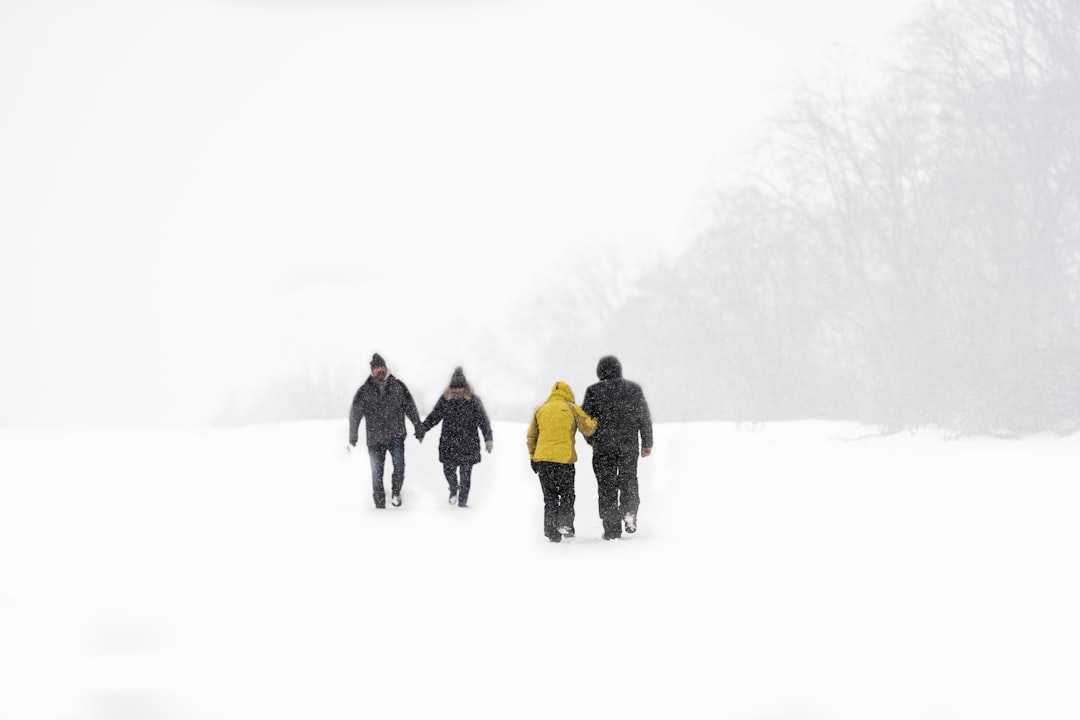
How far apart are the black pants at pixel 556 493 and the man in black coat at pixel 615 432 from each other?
0.30 metres

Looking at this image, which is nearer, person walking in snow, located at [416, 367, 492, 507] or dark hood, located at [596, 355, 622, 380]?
dark hood, located at [596, 355, 622, 380]

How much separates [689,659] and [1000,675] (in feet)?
5.31

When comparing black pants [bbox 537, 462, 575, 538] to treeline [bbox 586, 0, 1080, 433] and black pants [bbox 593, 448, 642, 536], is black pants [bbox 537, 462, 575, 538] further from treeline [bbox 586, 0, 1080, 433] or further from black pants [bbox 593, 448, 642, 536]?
treeline [bbox 586, 0, 1080, 433]

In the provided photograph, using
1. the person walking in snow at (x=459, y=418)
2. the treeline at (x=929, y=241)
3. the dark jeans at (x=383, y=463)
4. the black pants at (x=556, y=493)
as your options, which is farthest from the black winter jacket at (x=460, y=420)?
the treeline at (x=929, y=241)

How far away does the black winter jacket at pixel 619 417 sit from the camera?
10719 millimetres

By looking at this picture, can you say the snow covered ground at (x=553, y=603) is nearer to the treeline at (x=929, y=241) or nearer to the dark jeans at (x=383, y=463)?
the dark jeans at (x=383, y=463)

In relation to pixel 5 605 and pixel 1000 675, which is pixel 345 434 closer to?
pixel 5 605

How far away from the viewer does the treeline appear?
72.6ft

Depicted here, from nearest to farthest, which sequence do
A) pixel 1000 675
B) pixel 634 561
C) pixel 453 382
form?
pixel 1000 675, pixel 634 561, pixel 453 382

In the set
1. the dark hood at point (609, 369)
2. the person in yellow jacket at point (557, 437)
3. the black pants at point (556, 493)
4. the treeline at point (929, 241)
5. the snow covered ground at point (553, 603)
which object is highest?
the treeline at point (929, 241)

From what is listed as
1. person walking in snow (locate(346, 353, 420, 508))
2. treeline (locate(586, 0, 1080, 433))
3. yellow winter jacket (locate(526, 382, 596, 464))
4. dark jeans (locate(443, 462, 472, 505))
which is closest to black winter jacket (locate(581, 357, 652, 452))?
yellow winter jacket (locate(526, 382, 596, 464))

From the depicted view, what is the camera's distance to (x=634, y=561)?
9836mm

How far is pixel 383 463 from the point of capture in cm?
1381

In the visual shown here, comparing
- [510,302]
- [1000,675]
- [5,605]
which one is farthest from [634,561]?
[510,302]
